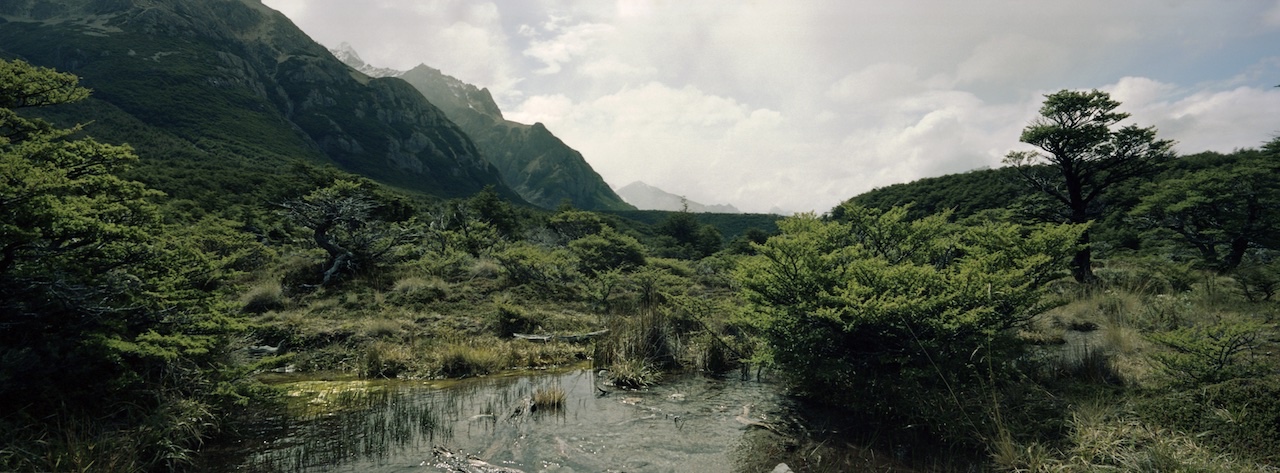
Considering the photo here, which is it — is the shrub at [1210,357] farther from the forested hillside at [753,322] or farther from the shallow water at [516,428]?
the shallow water at [516,428]

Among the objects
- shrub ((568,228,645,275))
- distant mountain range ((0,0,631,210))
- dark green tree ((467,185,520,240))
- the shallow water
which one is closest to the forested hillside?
the shallow water

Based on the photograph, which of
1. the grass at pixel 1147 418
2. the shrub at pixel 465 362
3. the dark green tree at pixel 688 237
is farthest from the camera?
the dark green tree at pixel 688 237

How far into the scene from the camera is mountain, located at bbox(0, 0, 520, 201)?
6191cm

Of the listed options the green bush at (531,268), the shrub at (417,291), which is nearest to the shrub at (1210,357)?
the shrub at (417,291)

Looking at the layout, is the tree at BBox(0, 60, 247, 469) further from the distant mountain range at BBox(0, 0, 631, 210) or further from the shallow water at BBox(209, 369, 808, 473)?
the distant mountain range at BBox(0, 0, 631, 210)

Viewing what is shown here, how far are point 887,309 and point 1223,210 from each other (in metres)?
19.6

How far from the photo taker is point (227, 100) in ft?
270

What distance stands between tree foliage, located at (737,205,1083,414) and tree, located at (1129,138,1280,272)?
14.1 metres

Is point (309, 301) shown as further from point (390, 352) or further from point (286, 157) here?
point (286, 157)

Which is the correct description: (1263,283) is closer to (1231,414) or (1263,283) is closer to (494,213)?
(1231,414)

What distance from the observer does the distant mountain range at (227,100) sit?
5722cm

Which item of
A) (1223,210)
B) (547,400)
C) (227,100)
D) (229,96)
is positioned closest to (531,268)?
(547,400)

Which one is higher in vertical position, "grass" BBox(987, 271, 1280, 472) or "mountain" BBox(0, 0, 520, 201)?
"mountain" BBox(0, 0, 520, 201)

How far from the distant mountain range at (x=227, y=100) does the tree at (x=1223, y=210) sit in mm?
51479
